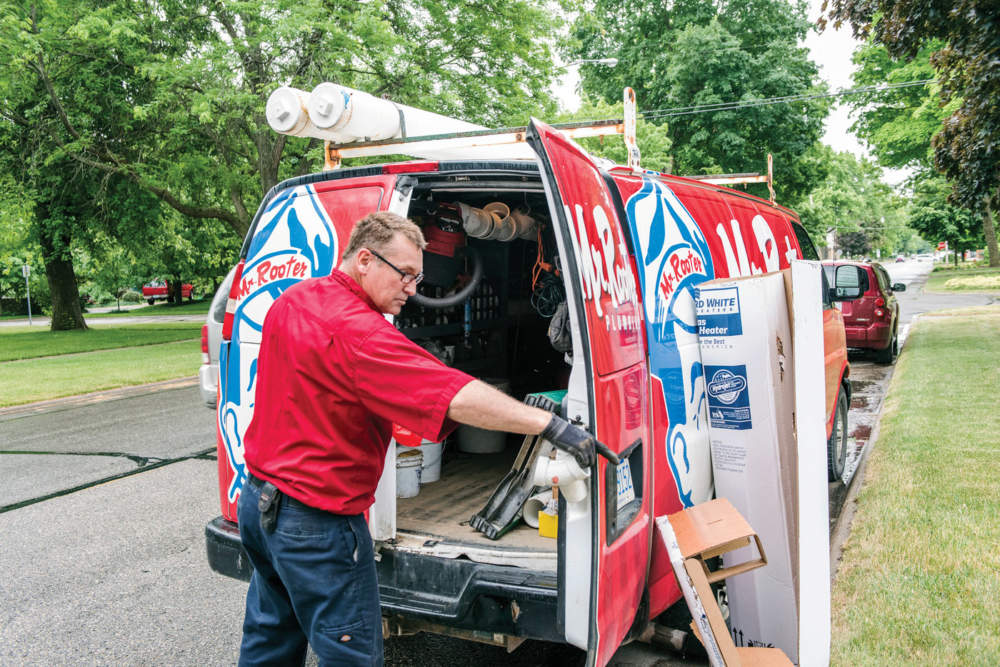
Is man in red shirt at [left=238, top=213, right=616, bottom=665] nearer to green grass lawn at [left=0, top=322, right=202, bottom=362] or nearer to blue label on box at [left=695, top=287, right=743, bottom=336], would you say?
blue label on box at [left=695, top=287, right=743, bottom=336]

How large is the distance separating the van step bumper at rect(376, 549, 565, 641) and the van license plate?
1.26 ft

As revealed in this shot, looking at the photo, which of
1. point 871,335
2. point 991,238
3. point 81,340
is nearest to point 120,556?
point 871,335

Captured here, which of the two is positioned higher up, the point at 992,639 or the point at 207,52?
the point at 207,52

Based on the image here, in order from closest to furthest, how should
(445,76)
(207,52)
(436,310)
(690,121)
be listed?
(436,310) < (207,52) < (445,76) < (690,121)

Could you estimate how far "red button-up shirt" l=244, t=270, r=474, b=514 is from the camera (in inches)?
82.5

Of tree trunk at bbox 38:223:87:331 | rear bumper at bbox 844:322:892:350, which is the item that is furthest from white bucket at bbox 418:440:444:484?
tree trunk at bbox 38:223:87:331

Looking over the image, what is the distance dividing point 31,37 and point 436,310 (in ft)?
47.2

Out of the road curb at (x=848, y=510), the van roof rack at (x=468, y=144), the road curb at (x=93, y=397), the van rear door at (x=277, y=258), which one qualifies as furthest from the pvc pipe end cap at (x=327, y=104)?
the road curb at (x=93, y=397)

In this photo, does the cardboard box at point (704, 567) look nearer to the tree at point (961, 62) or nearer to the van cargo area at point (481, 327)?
the van cargo area at point (481, 327)

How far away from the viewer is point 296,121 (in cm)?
366

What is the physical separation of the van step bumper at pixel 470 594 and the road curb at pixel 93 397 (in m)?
9.61

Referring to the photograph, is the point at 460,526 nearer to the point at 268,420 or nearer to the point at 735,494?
the point at 735,494

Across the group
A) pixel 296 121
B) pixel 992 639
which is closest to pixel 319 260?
pixel 296 121

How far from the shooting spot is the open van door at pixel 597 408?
240 cm
